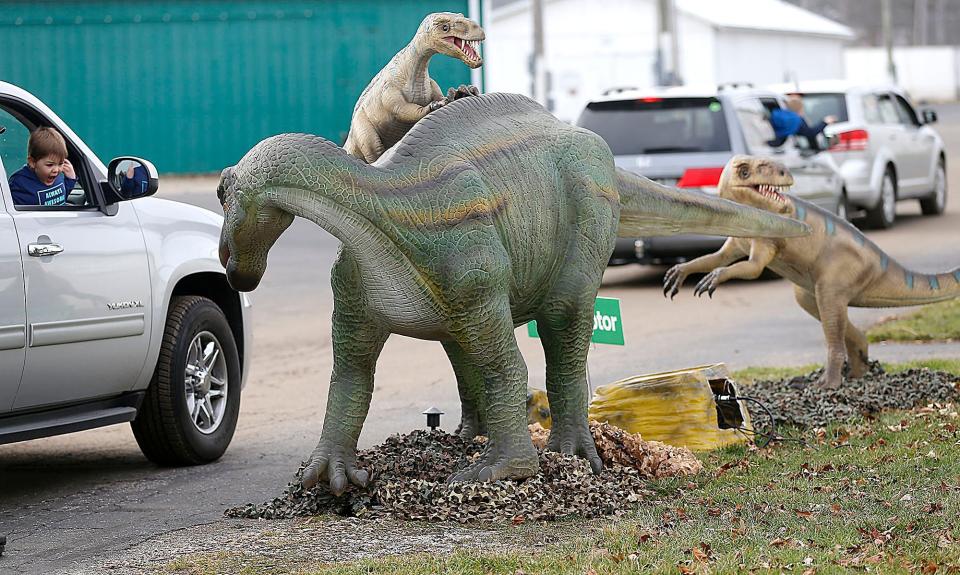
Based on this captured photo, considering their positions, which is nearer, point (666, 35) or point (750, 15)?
point (666, 35)

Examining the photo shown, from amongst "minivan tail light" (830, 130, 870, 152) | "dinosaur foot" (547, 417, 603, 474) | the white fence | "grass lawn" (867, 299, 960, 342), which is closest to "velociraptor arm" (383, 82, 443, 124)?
"dinosaur foot" (547, 417, 603, 474)

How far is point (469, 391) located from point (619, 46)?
135 ft

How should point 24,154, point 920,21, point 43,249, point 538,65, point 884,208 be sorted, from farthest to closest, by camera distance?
point 920,21 → point 538,65 → point 884,208 → point 24,154 → point 43,249

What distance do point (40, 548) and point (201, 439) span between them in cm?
193

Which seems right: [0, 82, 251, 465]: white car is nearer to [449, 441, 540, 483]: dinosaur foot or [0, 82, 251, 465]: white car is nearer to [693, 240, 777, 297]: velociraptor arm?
[449, 441, 540, 483]: dinosaur foot

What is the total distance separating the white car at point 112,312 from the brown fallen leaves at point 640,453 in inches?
80.3

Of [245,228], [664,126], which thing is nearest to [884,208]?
[664,126]

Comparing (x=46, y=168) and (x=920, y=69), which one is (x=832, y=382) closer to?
(x=46, y=168)

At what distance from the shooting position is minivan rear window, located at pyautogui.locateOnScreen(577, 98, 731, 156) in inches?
610

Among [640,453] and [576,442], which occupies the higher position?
[576,442]

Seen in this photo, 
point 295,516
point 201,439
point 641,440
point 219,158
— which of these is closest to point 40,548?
point 295,516

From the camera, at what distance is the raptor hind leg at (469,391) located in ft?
23.0

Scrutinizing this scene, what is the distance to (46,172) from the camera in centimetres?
765

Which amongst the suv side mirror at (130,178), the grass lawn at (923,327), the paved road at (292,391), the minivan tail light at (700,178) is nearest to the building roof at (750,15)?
the paved road at (292,391)
